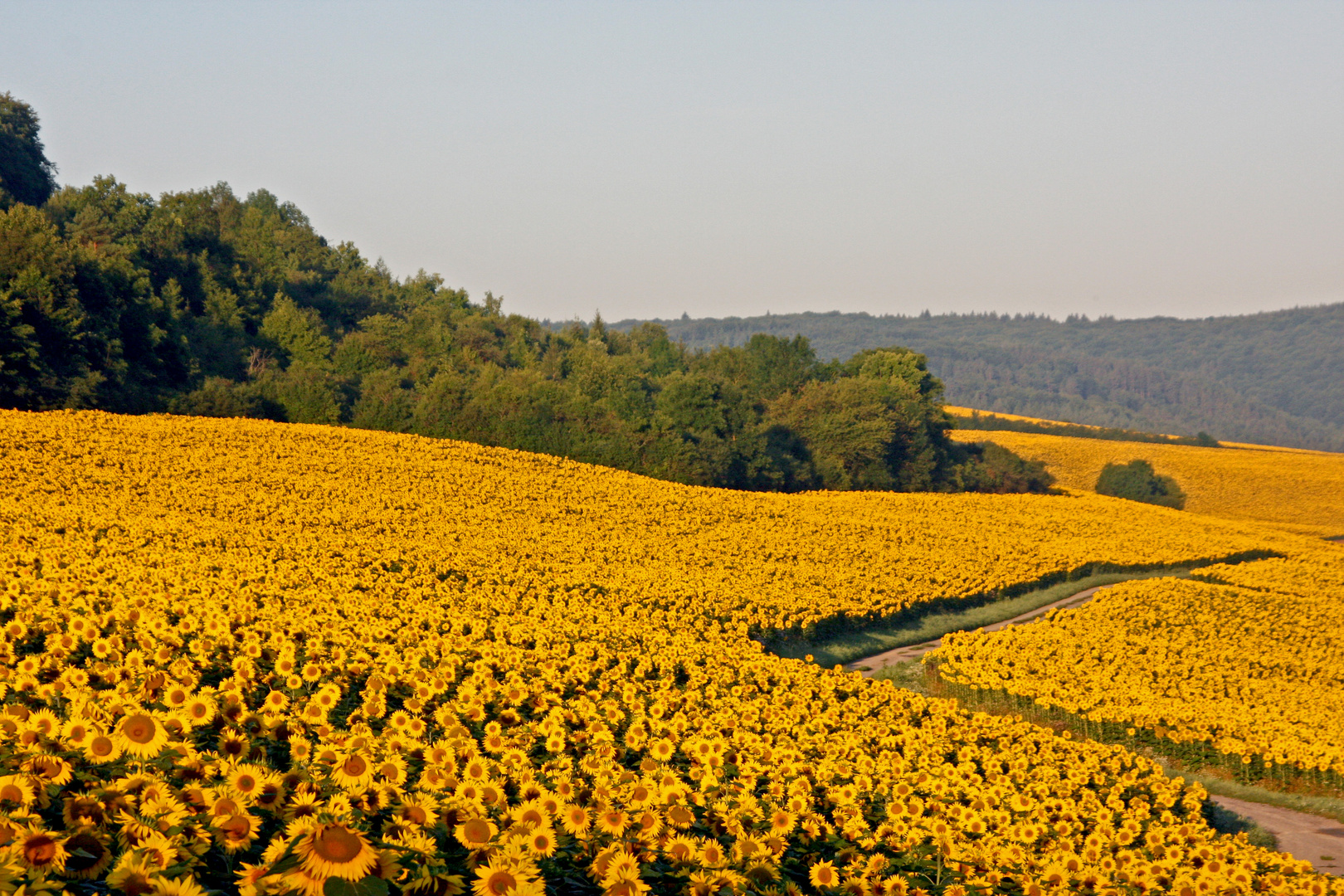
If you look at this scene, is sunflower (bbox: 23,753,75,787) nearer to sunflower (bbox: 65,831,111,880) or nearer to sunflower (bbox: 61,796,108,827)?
sunflower (bbox: 61,796,108,827)

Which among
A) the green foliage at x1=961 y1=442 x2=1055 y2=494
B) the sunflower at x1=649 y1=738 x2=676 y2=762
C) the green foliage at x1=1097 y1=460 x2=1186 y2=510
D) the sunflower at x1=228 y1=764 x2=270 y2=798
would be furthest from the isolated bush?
the green foliage at x1=1097 y1=460 x2=1186 y2=510

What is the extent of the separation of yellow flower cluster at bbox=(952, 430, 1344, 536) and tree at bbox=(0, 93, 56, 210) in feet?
314

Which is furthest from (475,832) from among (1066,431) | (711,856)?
(1066,431)

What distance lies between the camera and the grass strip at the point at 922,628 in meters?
27.6

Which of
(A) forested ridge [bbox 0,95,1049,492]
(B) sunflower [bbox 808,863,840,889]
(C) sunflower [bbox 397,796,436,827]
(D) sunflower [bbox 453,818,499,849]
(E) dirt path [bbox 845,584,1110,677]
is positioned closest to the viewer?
(D) sunflower [bbox 453,818,499,849]

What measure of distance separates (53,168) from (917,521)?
8409 cm

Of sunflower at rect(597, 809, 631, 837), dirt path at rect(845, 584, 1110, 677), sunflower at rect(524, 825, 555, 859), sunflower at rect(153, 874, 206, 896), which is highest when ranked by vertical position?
sunflower at rect(153, 874, 206, 896)

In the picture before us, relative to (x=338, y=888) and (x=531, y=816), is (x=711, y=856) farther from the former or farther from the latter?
(x=338, y=888)

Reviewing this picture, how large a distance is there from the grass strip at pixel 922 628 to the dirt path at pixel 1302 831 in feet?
36.8

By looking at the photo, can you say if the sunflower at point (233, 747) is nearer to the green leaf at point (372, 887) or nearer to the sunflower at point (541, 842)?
the sunflower at point (541, 842)

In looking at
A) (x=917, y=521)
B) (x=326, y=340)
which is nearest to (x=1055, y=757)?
(x=917, y=521)

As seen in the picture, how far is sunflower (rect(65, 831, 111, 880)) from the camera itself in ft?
11.3

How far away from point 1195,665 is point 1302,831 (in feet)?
43.1

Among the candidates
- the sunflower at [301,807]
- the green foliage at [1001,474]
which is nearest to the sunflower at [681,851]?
the sunflower at [301,807]
